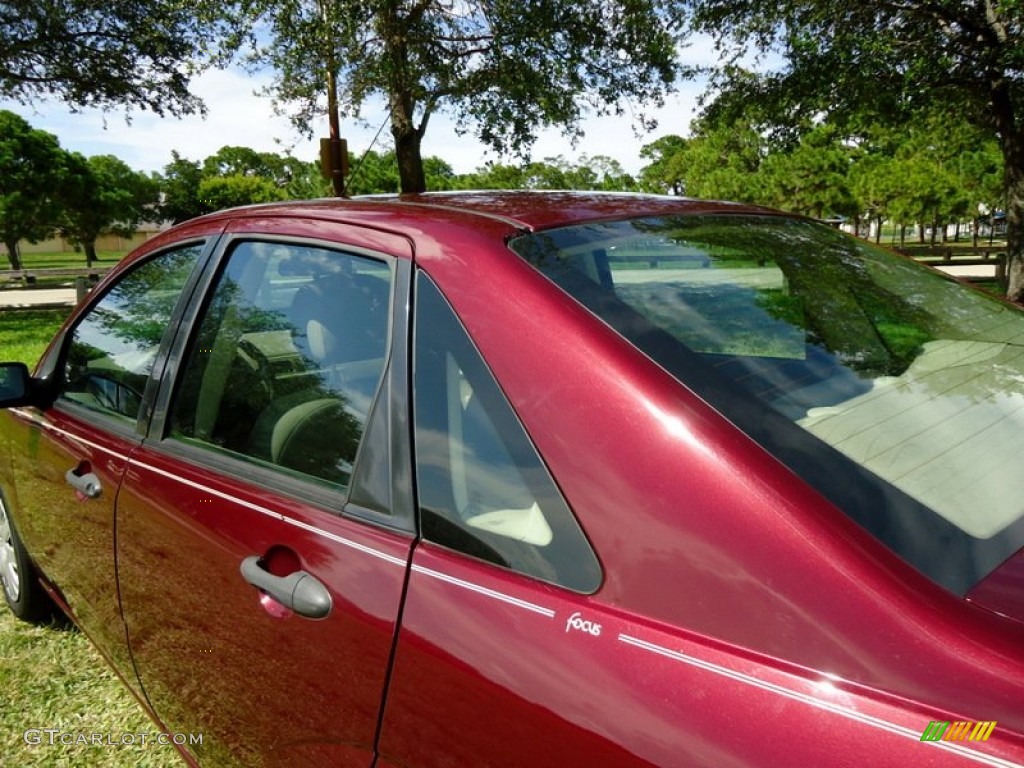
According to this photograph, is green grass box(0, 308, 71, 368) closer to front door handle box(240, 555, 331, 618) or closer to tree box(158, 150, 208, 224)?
front door handle box(240, 555, 331, 618)

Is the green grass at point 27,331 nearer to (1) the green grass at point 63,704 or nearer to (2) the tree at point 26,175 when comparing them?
(1) the green grass at point 63,704

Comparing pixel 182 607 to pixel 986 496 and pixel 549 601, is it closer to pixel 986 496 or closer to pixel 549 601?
pixel 549 601

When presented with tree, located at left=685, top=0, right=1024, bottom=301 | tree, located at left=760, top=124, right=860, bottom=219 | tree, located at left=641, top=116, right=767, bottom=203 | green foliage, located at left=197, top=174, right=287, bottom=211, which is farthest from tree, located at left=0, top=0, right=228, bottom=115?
green foliage, located at left=197, top=174, right=287, bottom=211

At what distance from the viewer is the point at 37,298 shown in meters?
22.2

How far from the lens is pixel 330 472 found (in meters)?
1.63

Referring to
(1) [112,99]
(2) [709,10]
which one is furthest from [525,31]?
(1) [112,99]

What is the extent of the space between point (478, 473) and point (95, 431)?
1.51 meters

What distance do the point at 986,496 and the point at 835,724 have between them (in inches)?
22.3

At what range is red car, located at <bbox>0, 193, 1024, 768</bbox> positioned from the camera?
101cm

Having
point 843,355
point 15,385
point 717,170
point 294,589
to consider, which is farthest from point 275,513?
point 717,170

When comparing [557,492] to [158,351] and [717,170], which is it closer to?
[158,351]

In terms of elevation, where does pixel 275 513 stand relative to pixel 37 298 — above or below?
above

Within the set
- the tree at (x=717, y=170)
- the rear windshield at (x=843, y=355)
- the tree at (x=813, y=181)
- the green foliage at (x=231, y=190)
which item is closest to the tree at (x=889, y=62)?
the rear windshield at (x=843, y=355)

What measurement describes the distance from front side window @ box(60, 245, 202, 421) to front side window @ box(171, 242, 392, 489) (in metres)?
0.23
